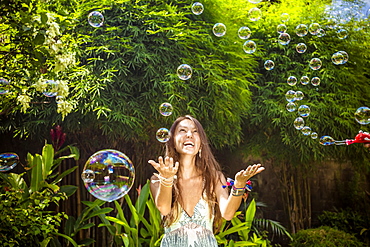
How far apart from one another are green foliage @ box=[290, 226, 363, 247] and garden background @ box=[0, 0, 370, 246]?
58 cm

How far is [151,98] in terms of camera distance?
354 cm

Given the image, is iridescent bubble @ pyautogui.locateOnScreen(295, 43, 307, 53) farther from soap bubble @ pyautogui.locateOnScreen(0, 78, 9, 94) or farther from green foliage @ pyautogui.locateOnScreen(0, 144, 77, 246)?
soap bubble @ pyautogui.locateOnScreen(0, 78, 9, 94)

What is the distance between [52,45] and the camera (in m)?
2.24

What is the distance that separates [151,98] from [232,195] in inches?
79.3

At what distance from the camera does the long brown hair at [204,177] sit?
181 centimetres

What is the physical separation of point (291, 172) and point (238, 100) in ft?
6.02

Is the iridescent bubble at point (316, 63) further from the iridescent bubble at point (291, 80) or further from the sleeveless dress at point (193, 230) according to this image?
the sleeveless dress at point (193, 230)

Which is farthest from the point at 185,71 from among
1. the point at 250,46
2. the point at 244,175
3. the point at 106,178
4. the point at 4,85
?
the point at 244,175

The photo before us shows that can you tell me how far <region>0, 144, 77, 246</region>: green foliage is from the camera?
2592 mm

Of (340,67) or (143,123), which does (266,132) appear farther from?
(143,123)

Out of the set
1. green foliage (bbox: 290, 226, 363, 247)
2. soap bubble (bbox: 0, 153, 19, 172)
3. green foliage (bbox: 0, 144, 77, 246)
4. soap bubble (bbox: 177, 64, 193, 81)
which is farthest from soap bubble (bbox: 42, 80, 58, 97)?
green foliage (bbox: 290, 226, 363, 247)

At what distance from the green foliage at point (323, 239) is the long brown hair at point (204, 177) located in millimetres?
2851

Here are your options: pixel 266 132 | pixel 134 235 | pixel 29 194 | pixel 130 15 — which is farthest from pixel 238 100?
pixel 29 194

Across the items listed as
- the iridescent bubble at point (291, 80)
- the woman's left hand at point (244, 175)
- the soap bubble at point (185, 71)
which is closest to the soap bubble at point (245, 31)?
the iridescent bubble at point (291, 80)
